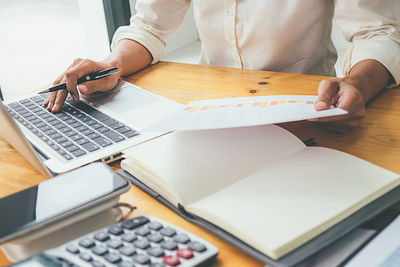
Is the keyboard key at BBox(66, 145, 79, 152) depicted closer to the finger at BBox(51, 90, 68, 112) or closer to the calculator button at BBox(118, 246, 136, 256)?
the finger at BBox(51, 90, 68, 112)

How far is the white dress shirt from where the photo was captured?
34.9 inches

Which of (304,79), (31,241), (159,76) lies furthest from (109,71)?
(31,241)

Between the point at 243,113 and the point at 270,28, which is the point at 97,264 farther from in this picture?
the point at 270,28

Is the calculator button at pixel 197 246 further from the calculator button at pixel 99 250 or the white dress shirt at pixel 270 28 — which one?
the white dress shirt at pixel 270 28

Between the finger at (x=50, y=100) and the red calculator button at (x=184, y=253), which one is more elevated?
the finger at (x=50, y=100)

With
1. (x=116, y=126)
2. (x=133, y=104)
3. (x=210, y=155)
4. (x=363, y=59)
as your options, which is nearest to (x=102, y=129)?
(x=116, y=126)

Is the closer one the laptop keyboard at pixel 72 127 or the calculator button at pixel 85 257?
the calculator button at pixel 85 257

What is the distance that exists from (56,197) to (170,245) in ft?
0.46

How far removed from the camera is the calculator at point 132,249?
1.23 feet

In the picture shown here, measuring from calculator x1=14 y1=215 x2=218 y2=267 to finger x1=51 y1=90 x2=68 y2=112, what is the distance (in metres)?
0.45

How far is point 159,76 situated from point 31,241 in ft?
2.12

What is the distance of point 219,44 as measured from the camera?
1167mm

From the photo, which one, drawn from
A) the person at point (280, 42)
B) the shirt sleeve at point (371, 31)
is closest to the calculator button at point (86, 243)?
the person at point (280, 42)

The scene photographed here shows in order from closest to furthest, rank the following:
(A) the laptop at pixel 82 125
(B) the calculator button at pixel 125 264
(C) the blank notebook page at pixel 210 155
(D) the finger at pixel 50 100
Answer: (B) the calculator button at pixel 125 264
(C) the blank notebook page at pixel 210 155
(A) the laptop at pixel 82 125
(D) the finger at pixel 50 100
